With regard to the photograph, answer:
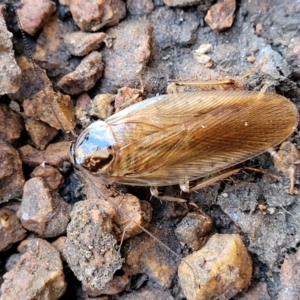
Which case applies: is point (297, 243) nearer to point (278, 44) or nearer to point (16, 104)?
point (278, 44)

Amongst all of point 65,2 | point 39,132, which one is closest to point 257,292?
point 39,132

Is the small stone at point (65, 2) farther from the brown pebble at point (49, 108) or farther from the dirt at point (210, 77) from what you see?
the brown pebble at point (49, 108)

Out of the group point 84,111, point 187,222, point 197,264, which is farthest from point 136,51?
point 197,264

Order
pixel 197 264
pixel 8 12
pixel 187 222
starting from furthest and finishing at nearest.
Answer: pixel 8 12 → pixel 187 222 → pixel 197 264

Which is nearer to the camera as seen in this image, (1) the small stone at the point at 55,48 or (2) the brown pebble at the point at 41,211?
(2) the brown pebble at the point at 41,211

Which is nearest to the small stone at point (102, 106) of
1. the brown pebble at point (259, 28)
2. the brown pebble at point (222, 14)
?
the brown pebble at point (222, 14)

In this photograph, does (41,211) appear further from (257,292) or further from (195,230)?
(257,292)
